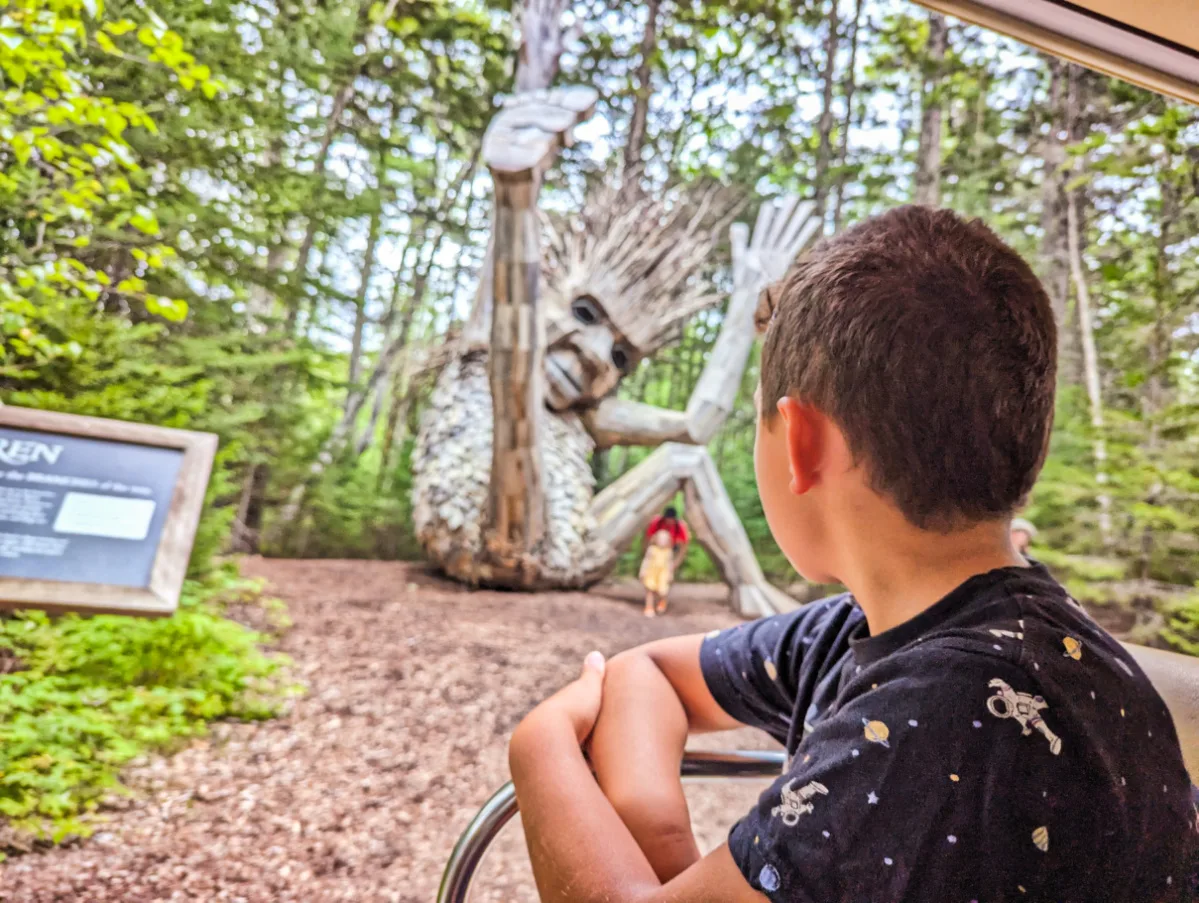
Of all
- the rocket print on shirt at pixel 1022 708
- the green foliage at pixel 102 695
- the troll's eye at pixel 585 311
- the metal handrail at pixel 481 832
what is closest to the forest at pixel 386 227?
the green foliage at pixel 102 695

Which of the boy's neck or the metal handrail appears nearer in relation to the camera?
the boy's neck

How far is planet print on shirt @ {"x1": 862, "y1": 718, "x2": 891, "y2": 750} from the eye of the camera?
0.33m

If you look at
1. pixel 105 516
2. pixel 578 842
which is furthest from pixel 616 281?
pixel 578 842

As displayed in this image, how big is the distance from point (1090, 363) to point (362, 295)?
192 centimetres

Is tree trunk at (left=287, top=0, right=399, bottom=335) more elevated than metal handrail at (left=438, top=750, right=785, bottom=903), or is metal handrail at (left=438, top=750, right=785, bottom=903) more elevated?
tree trunk at (left=287, top=0, right=399, bottom=335)

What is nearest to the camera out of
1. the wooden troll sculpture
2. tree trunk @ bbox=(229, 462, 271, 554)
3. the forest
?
the forest

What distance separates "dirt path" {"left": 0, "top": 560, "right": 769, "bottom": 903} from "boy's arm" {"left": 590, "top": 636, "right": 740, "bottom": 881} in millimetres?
653

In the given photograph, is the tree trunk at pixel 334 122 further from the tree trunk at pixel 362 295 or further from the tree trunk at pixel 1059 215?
the tree trunk at pixel 1059 215

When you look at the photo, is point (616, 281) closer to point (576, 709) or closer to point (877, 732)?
point (576, 709)

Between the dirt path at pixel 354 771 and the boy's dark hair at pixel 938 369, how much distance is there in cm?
95

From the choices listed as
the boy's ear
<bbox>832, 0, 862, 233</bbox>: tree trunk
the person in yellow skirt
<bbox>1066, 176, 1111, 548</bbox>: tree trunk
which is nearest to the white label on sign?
the boy's ear

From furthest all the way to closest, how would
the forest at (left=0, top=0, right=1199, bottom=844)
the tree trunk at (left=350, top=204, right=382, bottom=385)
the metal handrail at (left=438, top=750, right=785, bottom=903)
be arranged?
the tree trunk at (left=350, top=204, right=382, bottom=385) < the forest at (left=0, top=0, right=1199, bottom=844) < the metal handrail at (left=438, top=750, right=785, bottom=903)

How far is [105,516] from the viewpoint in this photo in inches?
37.4

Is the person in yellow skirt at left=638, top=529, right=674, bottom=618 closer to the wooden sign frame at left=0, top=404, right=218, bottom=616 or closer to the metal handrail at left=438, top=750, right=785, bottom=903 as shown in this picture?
the wooden sign frame at left=0, top=404, right=218, bottom=616
